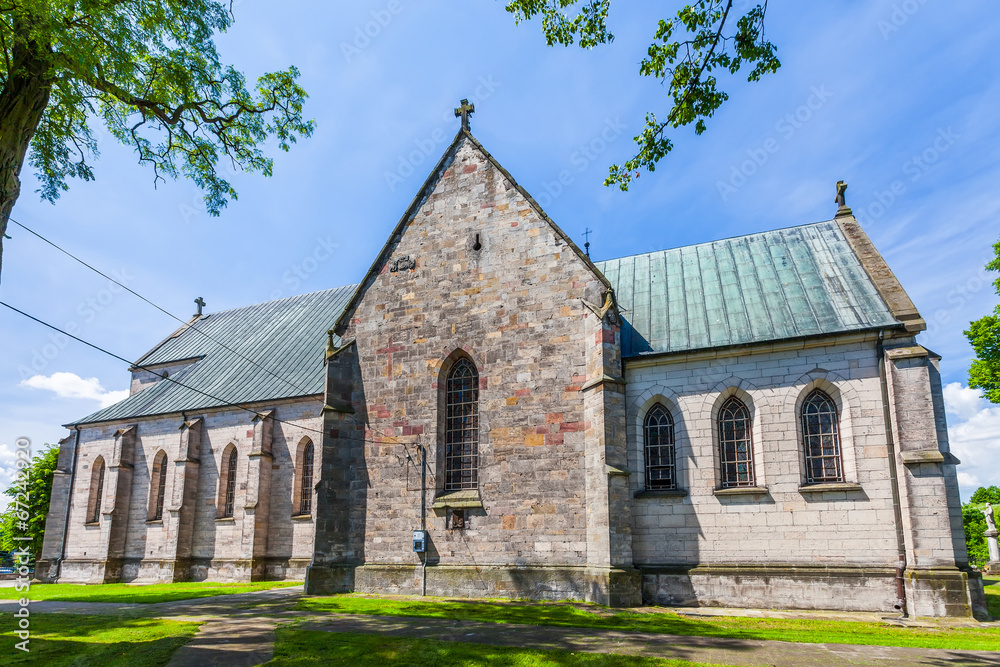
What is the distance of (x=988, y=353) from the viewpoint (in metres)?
25.5

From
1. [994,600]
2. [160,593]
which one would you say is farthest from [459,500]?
[994,600]

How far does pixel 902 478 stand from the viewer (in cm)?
1603

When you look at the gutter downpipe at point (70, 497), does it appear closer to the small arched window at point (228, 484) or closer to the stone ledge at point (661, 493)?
the small arched window at point (228, 484)

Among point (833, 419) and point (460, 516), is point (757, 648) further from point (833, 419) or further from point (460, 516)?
point (460, 516)

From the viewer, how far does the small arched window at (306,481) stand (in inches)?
1040

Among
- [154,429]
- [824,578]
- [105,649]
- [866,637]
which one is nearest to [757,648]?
[866,637]

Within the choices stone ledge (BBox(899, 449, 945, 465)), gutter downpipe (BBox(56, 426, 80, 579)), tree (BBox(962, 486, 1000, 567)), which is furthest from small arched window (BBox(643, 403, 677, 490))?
tree (BBox(962, 486, 1000, 567))

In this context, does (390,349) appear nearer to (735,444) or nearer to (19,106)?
(735,444)

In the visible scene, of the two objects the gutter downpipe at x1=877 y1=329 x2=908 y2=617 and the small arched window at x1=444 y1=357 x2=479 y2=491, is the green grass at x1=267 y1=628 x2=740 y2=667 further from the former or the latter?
the gutter downpipe at x1=877 y1=329 x2=908 y2=617

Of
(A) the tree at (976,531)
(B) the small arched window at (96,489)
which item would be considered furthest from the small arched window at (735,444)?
(A) the tree at (976,531)

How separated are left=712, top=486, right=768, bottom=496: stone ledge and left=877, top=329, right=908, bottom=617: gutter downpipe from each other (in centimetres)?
301

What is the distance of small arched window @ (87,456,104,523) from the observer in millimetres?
32500

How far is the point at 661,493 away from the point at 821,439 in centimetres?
447

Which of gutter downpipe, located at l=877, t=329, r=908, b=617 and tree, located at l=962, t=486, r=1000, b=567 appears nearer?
gutter downpipe, located at l=877, t=329, r=908, b=617
